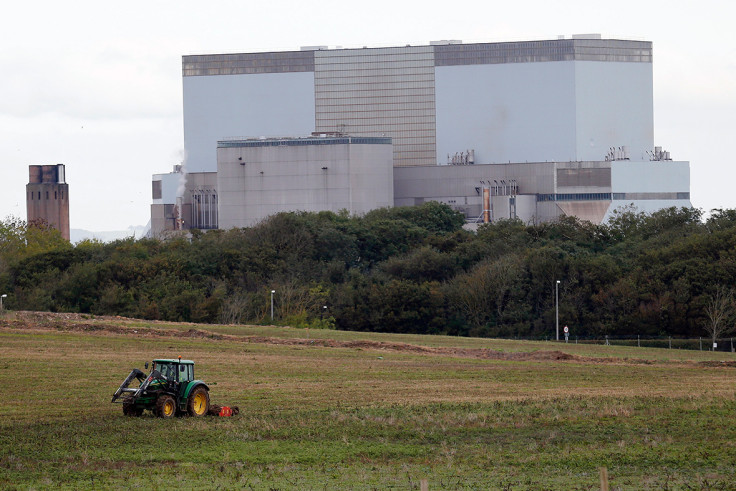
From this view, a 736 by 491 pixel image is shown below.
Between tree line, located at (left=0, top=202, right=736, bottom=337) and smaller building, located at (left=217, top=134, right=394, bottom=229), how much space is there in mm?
35645

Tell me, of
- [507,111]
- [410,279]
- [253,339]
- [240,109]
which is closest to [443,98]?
Result: [507,111]

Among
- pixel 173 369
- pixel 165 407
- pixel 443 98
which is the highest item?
pixel 443 98

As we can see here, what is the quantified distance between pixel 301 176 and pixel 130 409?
135281 mm

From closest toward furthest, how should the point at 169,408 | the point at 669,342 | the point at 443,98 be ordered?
the point at 169,408 < the point at 669,342 < the point at 443,98

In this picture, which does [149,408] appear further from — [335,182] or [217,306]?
[335,182]

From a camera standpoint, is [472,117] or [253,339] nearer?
[253,339]

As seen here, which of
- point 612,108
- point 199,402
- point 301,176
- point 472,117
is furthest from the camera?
point 472,117

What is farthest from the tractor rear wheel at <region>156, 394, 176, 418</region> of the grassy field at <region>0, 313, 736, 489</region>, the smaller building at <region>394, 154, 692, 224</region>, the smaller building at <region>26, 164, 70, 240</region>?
the smaller building at <region>26, 164, 70, 240</region>

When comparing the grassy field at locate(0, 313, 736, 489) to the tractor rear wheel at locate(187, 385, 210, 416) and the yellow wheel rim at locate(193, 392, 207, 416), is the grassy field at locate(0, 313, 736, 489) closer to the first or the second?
the tractor rear wheel at locate(187, 385, 210, 416)

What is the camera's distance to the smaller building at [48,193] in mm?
195375

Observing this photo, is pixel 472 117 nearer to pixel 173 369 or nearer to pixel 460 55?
pixel 460 55

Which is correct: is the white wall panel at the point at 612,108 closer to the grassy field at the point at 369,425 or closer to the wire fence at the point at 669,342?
the wire fence at the point at 669,342

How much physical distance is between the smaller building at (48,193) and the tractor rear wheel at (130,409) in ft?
551

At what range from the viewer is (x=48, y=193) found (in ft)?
642
